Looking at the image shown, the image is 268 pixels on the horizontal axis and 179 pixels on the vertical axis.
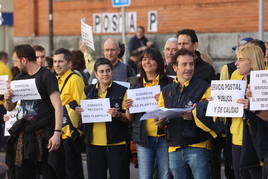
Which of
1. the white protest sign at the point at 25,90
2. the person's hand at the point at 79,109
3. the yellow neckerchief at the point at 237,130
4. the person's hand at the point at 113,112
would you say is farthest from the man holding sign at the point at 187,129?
the white protest sign at the point at 25,90

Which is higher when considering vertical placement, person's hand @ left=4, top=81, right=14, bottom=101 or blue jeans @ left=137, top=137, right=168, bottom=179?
person's hand @ left=4, top=81, right=14, bottom=101

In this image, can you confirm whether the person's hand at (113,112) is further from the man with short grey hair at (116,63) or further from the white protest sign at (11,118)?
the man with short grey hair at (116,63)

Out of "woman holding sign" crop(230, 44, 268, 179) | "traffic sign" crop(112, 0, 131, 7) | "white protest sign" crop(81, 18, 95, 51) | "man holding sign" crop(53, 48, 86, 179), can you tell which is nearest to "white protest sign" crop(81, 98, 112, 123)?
"man holding sign" crop(53, 48, 86, 179)

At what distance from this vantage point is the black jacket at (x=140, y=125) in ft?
28.3

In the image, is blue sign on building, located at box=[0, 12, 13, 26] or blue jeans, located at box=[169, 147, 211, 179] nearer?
blue jeans, located at box=[169, 147, 211, 179]

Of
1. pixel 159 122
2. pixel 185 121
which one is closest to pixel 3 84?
pixel 159 122

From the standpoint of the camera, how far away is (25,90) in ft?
29.2

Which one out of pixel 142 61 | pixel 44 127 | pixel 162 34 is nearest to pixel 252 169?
pixel 142 61

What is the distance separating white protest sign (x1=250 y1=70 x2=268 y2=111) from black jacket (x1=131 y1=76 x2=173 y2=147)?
1773mm

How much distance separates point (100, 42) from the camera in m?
21.2

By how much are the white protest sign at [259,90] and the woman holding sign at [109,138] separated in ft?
7.55

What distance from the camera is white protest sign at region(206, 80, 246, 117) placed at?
748 centimetres

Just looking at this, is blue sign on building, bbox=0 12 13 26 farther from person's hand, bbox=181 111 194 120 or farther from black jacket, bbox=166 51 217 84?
person's hand, bbox=181 111 194 120

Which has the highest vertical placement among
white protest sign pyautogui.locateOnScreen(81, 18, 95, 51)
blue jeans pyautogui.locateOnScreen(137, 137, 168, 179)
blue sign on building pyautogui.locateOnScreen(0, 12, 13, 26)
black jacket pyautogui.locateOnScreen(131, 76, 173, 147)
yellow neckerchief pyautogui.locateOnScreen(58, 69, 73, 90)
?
blue sign on building pyautogui.locateOnScreen(0, 12, 13, 26)
